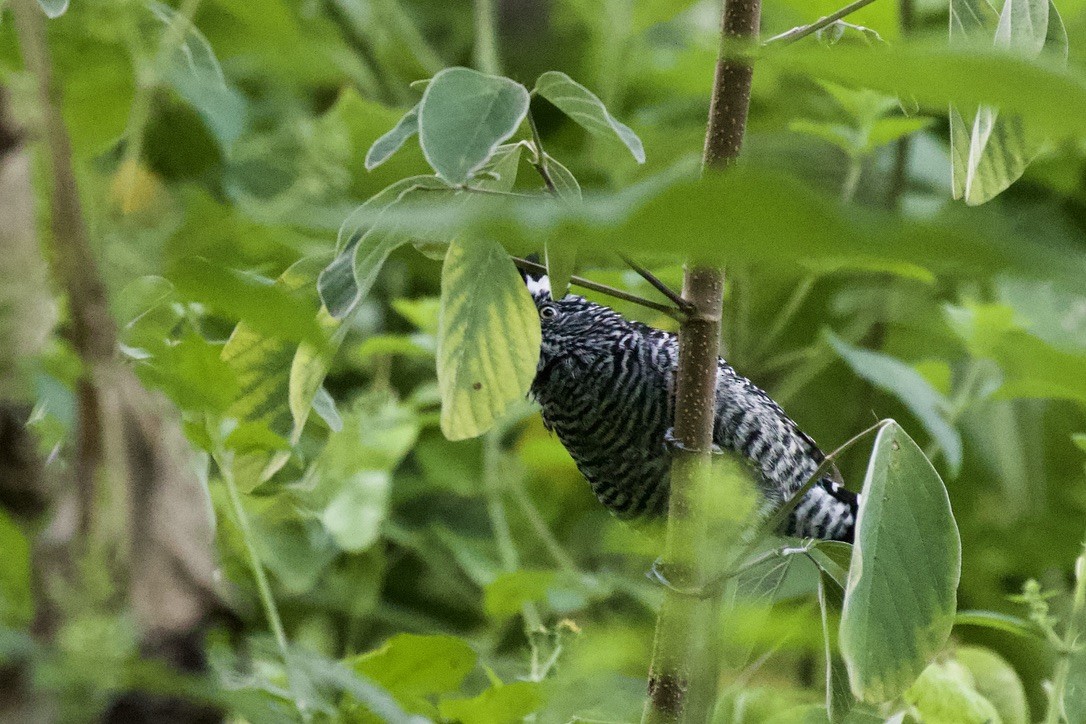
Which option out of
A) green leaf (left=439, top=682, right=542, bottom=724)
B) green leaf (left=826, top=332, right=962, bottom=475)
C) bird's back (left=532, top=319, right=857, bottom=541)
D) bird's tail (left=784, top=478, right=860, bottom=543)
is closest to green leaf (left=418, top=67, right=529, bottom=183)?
green leaf (left=439, top=682, right=542, bottom=724)

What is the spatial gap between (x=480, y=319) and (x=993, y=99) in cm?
32

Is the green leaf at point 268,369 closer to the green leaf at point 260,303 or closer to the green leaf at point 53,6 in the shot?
the green leaf at point 53,6

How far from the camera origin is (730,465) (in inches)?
20.0

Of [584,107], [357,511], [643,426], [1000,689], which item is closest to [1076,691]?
[1000,689]

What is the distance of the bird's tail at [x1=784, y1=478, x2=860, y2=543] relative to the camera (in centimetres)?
79

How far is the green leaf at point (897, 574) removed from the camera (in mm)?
446

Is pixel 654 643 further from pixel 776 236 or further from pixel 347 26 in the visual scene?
pixel 347 26

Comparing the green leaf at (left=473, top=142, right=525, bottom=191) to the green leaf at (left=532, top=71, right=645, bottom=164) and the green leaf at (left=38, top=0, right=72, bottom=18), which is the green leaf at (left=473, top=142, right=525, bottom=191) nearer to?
the green leaf at (left=532, top=71, right=645, bottom=164)

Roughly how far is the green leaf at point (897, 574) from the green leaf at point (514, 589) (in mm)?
279

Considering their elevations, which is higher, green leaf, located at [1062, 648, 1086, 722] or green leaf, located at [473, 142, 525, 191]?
green leaf, located at [473, 142, 525, 191]

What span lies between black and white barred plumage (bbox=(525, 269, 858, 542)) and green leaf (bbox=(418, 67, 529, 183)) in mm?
349

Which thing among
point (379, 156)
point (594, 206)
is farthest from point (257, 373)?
point (594, 206)

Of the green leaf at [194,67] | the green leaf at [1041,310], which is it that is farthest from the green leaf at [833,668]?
the green leaf at [1041,310]

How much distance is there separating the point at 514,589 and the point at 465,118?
0.39m
